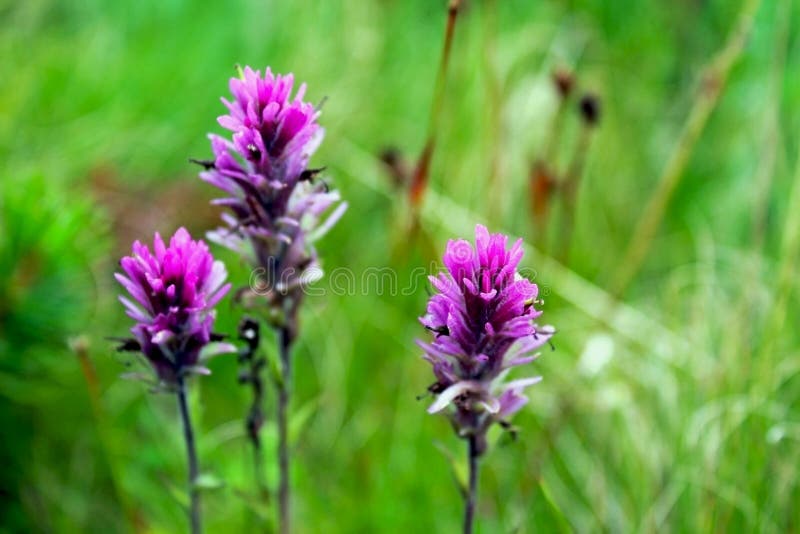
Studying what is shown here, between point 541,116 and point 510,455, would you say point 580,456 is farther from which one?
point 541,116

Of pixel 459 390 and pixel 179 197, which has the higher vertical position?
pixel 179 197

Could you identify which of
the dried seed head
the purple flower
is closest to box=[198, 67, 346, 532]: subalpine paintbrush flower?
the purple flower

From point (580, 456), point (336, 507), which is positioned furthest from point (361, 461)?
point (580, 456)

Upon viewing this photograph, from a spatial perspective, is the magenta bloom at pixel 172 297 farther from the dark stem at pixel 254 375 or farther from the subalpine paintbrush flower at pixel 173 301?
the dark stem at pixel 254 375

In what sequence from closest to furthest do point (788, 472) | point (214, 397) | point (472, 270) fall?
point (472, 270)
point (788, 472)
point (214, 397)

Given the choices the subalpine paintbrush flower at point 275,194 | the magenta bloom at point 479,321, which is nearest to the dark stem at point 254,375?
the subalpine paintbrush flower at point 275,194

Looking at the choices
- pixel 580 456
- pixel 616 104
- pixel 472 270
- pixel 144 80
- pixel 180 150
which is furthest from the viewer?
pixel 616 104

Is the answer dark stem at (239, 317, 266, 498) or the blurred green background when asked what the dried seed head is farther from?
dark stem at (239, 317, 266, 498)

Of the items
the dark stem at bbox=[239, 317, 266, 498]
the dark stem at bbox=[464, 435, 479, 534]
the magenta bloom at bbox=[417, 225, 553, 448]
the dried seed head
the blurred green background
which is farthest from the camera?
the dried seed head
